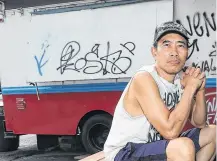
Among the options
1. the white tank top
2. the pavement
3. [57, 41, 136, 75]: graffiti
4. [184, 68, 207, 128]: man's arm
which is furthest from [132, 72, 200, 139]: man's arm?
the pavement

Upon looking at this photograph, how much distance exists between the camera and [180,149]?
2559 millimetres

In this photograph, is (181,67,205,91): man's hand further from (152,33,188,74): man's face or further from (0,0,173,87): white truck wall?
(0,0,173,87): white truck wall

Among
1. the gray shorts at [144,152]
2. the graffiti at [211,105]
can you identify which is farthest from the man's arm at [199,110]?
the graffiti at [211,105]

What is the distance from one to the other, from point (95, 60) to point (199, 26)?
5.40 feet

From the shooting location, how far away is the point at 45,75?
643 cm

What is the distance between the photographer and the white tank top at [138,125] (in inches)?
109

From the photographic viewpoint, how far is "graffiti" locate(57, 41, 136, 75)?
5938mm

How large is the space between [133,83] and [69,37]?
12.1ft

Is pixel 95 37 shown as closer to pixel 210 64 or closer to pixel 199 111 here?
pixel 210 64

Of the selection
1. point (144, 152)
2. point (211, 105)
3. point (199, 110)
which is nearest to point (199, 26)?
point (211, 105)

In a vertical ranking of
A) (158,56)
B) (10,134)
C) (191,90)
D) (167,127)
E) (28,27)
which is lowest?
(10,134)

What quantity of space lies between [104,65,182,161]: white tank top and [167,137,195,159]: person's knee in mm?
217

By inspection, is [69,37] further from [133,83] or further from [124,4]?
[133,83]

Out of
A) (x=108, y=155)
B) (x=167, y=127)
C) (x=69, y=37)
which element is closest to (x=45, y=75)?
(x=69, y=37)
